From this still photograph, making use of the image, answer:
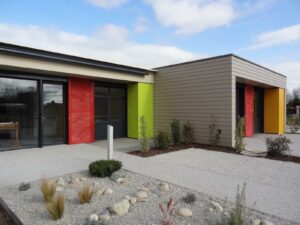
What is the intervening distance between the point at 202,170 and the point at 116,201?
2610 mm

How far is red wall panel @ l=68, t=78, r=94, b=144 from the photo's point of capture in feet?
29.6

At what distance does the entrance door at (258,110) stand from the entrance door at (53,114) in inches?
424

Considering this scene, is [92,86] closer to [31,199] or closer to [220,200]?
[31,199]

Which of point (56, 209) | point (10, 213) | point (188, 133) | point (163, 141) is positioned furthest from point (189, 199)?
point (188, 133)

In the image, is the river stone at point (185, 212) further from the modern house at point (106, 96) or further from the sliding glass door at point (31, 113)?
the sliding glass door at point (31, 113)

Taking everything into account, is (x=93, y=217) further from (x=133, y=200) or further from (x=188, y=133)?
(x=188, y=133)

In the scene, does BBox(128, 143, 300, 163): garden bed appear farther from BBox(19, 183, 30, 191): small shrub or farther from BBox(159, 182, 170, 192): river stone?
BBox(19, 183, 30, 191): small shrub

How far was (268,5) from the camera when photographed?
308 inches

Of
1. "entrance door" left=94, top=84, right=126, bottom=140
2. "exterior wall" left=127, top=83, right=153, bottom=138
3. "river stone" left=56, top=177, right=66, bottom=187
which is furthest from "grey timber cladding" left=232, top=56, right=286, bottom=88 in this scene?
"river stone" left=56, top=177, right=66, bottom=187

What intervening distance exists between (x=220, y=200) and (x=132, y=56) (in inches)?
625

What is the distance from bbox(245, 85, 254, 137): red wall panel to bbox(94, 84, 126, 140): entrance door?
21.3ft

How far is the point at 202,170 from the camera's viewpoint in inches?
214

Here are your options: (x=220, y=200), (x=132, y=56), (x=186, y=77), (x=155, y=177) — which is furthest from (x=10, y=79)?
(x=132, y=56)

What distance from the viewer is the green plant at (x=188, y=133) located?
9.36 meters
